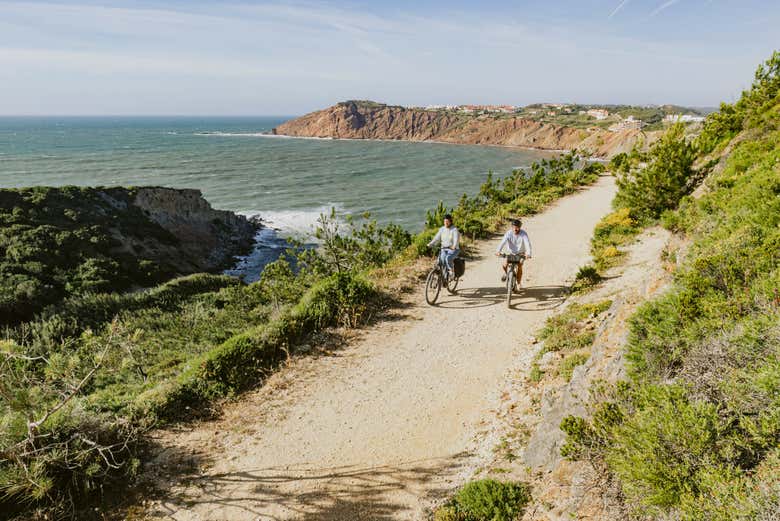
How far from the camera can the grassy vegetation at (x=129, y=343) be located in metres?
4.86

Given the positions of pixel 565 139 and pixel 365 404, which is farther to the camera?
pixel 565 139

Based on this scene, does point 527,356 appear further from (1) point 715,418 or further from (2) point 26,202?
(2) point 26,202

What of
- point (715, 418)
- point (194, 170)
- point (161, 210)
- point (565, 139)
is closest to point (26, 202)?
point (161, 210)

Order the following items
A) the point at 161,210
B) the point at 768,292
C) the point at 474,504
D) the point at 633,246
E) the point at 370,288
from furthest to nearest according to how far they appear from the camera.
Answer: the point at 161,210
the point at 633,246
the point at 370,288
the point at 474,504
the point at 768,292

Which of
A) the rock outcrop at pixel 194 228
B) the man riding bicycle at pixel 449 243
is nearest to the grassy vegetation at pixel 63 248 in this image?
the rock outcrop at pixel 194 228

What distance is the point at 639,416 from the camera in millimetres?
3678

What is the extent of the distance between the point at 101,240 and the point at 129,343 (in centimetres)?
2630

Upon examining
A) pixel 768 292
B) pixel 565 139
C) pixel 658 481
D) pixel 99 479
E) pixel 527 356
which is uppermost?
pixel 565 139

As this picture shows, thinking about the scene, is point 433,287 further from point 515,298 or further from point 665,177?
point 665,177

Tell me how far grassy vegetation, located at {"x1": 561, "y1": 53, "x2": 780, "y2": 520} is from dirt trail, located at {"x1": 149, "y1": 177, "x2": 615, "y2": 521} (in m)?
2.25

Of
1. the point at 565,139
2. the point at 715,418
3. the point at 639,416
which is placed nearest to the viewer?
the point at 715,418

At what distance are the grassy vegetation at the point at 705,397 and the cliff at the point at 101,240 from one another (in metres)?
21.9

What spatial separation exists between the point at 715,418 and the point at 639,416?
545mm

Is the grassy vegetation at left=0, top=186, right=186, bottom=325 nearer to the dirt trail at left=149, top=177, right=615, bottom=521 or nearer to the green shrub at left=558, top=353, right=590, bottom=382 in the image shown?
the dirt trail at left=149, top=177, right=615, bottom=521
